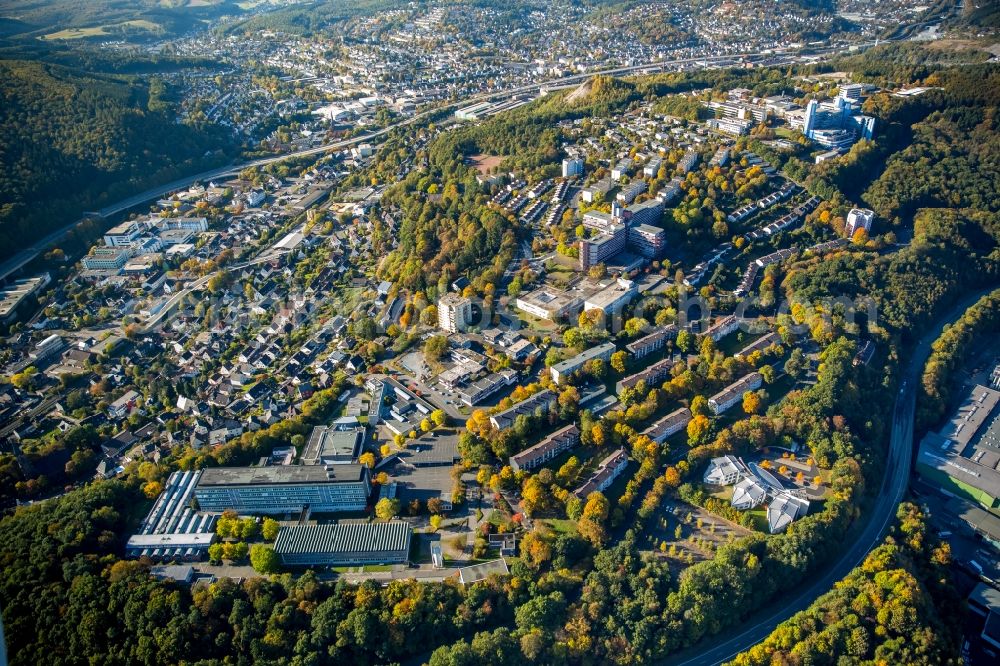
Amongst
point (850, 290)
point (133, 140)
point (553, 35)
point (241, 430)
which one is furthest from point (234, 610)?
point (553, 35)

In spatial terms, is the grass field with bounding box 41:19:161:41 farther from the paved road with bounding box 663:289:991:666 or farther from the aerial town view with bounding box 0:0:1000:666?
the paved road with bounding box 663:289:991:666

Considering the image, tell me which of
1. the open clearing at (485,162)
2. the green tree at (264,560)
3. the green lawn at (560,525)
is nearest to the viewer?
the green tree at (264,560)

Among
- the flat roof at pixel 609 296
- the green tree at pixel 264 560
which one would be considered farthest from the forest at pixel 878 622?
the flat roof at pixel 609 296

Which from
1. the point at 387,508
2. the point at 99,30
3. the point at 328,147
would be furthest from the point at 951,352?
the point at 99,30

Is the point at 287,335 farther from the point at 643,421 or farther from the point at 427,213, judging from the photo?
the point at 643,421

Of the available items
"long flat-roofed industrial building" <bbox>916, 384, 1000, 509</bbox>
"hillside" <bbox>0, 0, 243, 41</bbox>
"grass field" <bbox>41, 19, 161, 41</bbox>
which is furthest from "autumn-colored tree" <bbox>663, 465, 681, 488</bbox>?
"grass field" <bbox>41, 19, 161, 41</bbox>

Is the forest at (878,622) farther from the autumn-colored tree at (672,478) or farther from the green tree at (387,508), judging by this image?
the green tree at (387,508)

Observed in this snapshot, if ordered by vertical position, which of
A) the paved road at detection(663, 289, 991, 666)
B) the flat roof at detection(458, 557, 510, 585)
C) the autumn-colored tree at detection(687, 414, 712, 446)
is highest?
the autumn-colored tree at detection(687, 414, 712, 446)
